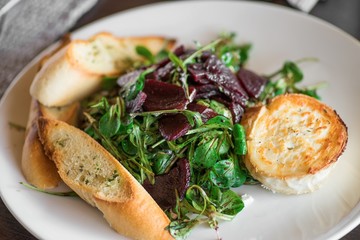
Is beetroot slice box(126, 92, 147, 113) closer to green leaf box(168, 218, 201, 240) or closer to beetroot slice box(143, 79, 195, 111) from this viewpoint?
beetroot slice box(143, 79, 195, 111)

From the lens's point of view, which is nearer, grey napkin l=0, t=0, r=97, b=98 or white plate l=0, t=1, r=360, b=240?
white plate l=0, t=1, r=360, b=240

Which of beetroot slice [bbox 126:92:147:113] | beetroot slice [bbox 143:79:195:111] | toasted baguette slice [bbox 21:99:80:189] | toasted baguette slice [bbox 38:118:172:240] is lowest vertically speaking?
toasted baguette slice [bbox 21:99:80:189]

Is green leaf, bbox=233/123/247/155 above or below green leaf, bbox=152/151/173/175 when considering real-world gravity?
above

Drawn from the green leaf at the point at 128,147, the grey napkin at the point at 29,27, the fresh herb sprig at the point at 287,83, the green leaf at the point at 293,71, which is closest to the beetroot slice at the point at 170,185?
the green leaf at the point at 128,147

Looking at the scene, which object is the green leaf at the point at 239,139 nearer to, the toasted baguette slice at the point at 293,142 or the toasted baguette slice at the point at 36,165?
the toasted baguette slice at the point at 293,142

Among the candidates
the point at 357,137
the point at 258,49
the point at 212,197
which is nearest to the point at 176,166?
the point at 212,197

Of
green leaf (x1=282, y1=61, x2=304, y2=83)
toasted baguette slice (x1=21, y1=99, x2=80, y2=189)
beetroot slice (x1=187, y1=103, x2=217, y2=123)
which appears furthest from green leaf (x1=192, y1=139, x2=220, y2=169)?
green leaf (x1=282, y1=61, x2=304, y2=83)

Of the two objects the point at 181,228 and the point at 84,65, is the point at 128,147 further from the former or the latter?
the point at 84,65
